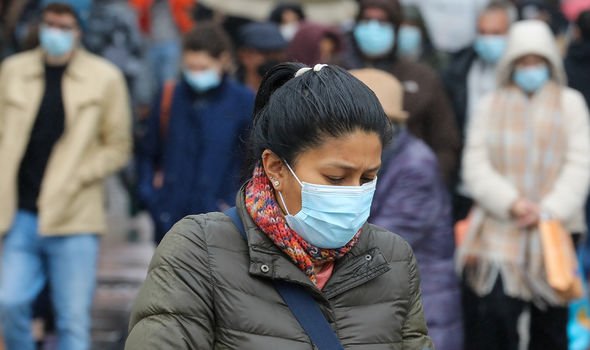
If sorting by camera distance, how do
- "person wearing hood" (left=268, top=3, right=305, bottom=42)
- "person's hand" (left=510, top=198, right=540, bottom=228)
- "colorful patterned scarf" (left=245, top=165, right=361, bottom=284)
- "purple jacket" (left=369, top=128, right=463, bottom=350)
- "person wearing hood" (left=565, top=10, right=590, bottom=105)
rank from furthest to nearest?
"person wearing hood" (left=268, top=3, right=305, bottom=42) → "person wearing hood" (left=565, top=10, right=590, bottom=105) → "person's hand" (left=510, top=198, right=540, bottom=228) → "purple jacket" (left=369, top=128, right=463, bottom=350) → "colorful patterned scarf" (left=245, top=165, right=361, bottom=284)

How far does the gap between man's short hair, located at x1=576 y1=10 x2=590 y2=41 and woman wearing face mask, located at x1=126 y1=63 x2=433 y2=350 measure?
574cm

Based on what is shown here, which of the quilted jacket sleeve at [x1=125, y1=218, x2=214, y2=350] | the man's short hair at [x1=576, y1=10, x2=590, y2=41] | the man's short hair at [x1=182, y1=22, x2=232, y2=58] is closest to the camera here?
the quilted jacket sleeve at [x1=125, y1=218, x2=214, y2=350]

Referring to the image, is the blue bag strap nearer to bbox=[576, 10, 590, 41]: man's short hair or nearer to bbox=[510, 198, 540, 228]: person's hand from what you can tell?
bbox=[510, 198, 540, 228]: person's hand

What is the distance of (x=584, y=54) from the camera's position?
8.77 m

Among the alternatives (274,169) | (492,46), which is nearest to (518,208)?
(492,46)

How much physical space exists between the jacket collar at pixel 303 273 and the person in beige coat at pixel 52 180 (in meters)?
3.59

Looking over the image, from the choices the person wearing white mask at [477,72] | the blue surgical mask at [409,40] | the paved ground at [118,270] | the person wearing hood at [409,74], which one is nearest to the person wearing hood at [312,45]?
the blue surgical mask at [409,40]

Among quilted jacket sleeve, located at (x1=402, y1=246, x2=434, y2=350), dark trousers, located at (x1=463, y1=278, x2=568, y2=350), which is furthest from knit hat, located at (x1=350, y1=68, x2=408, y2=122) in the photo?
quilted jacket sleeve, located at (x1=402, y1=246, x2=434, y2=350)

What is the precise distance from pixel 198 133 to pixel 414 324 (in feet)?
12.6

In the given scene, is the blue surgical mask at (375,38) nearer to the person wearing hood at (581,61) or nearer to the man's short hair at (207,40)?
the man's short hair at (207,40)

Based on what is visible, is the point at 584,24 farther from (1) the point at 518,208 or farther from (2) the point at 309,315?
(2) the point at 309,315

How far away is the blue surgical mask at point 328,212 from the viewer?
11.2 feet

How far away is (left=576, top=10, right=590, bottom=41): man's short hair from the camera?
8.92 m

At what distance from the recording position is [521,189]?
275 inches
